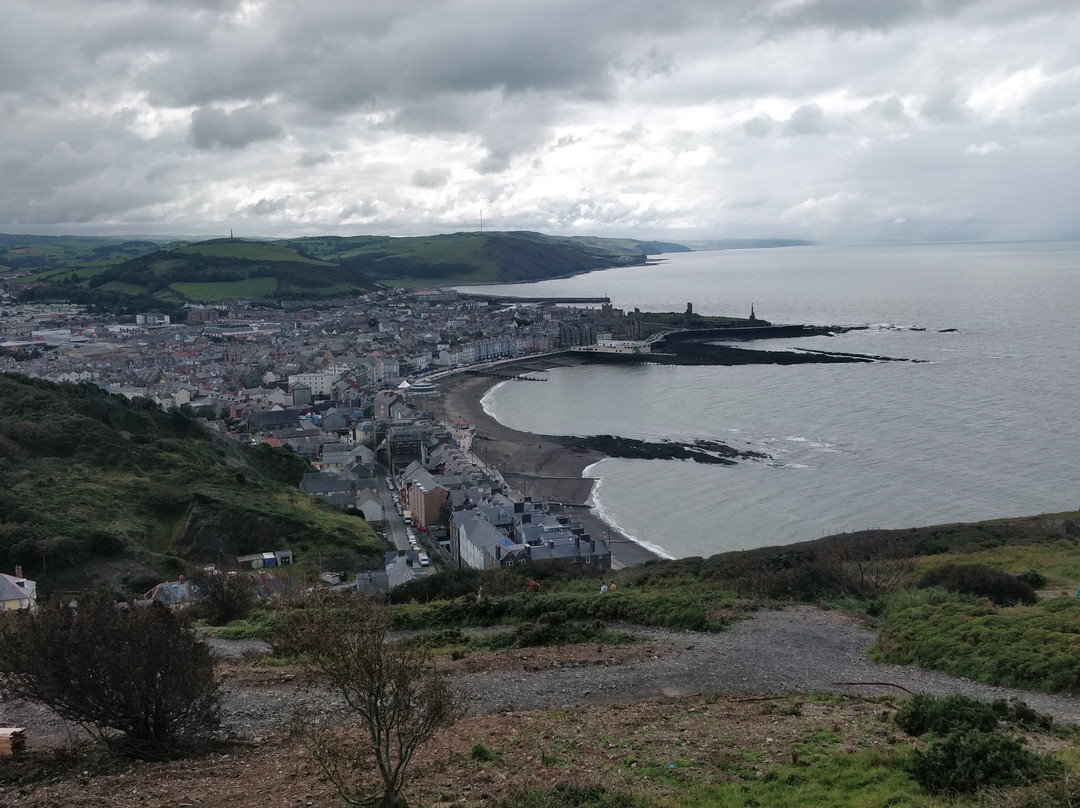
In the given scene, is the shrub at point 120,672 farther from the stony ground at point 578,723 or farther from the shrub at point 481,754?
the shrub at point 481,754

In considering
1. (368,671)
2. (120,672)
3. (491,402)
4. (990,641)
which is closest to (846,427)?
(491,402)

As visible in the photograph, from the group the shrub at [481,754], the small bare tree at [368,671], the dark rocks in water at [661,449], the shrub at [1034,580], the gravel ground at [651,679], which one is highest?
the small bare tree at [368,671]

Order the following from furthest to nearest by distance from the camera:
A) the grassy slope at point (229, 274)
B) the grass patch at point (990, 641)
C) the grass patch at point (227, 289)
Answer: the grassy slope at point (229, 274), the grass patch at point (227, 289), the grass patch at point (990, 641)

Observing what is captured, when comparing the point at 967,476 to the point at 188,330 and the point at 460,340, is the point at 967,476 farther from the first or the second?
Result: the point at 188,330

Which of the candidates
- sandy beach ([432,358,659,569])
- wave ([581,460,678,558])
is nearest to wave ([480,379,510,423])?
sandy beach ([432,358,659,569])

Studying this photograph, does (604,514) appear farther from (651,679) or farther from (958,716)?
(958,716)

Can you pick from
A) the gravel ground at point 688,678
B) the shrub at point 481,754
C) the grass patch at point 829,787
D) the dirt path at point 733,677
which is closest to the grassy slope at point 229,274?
the gravel ground at point 688,678

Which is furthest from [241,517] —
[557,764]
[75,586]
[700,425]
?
[700,425]
